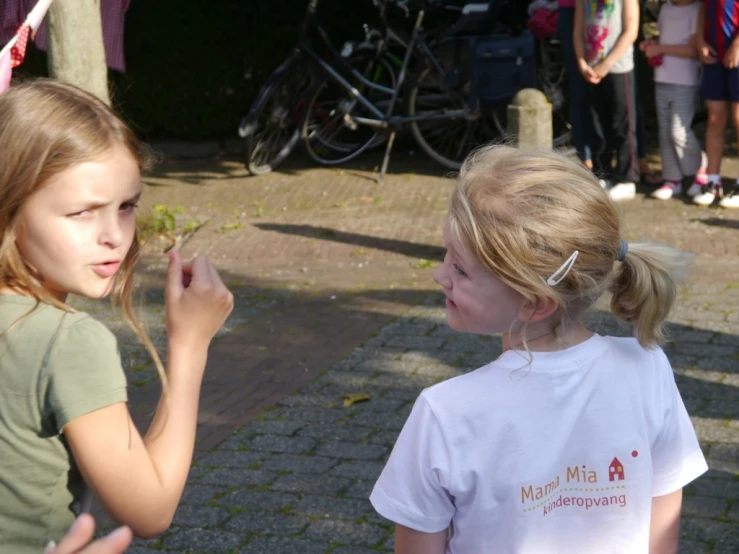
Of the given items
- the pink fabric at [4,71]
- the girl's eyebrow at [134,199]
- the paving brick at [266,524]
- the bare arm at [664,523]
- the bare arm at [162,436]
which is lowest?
the paving brick at [266,524]

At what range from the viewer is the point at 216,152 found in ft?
37.2

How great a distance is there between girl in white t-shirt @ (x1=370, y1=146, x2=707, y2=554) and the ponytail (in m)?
0.06

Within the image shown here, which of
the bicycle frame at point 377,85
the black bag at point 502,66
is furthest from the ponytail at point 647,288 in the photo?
the bicycle frame at point 377,85

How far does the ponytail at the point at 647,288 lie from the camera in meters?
2.11

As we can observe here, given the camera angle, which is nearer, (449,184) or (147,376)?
(147,376)

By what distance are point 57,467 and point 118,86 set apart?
954 cm

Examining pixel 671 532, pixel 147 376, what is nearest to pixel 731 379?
pixel 147 376

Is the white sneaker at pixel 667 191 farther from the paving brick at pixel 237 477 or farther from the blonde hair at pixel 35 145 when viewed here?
the blonde hair at pixel 35 145

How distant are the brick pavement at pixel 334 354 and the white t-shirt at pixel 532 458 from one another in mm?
1969

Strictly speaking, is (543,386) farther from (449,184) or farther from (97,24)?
(449,184)

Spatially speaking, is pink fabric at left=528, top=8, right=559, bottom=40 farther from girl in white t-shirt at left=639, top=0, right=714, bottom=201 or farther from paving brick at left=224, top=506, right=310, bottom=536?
paving brick at left=224, top=506, right=310, bottom=536

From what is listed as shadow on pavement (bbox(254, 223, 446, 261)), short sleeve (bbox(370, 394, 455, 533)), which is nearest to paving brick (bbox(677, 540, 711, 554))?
short sleeve (bbox(370, 394, 455, 533))

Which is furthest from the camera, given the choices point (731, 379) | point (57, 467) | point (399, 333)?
point (399, 333)

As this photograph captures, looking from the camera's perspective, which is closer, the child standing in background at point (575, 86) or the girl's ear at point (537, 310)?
the girl's ear at point (537, 310)
